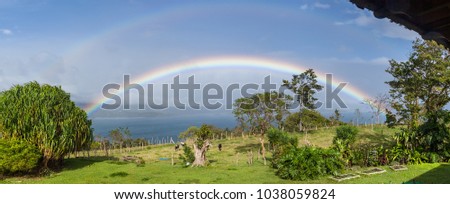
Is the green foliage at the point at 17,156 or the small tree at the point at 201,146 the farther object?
the small tree at the point at 201,146

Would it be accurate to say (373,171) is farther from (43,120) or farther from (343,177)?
(43,120)

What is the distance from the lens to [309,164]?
58.0 feet

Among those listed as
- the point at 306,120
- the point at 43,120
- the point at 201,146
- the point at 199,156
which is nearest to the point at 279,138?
the point at 201,146

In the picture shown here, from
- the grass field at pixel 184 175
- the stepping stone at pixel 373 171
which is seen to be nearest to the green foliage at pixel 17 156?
the grass field at pixel 184 175

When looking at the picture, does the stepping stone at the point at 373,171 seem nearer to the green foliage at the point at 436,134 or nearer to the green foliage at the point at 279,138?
the green foliage at the point at 436,134

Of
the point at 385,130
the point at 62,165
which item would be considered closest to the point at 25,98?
the point at 62,165

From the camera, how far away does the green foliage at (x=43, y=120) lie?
20672mm

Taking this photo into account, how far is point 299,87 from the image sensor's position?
4962 cm

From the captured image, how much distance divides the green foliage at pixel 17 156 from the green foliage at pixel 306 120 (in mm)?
36208

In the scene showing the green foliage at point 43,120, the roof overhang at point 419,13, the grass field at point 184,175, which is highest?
the roof overhang at point 419,13

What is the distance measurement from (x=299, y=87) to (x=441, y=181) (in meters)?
35.7

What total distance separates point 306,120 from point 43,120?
125 ft

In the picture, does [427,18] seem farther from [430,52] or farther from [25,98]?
[430,52]

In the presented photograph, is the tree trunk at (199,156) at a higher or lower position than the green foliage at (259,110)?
lower
